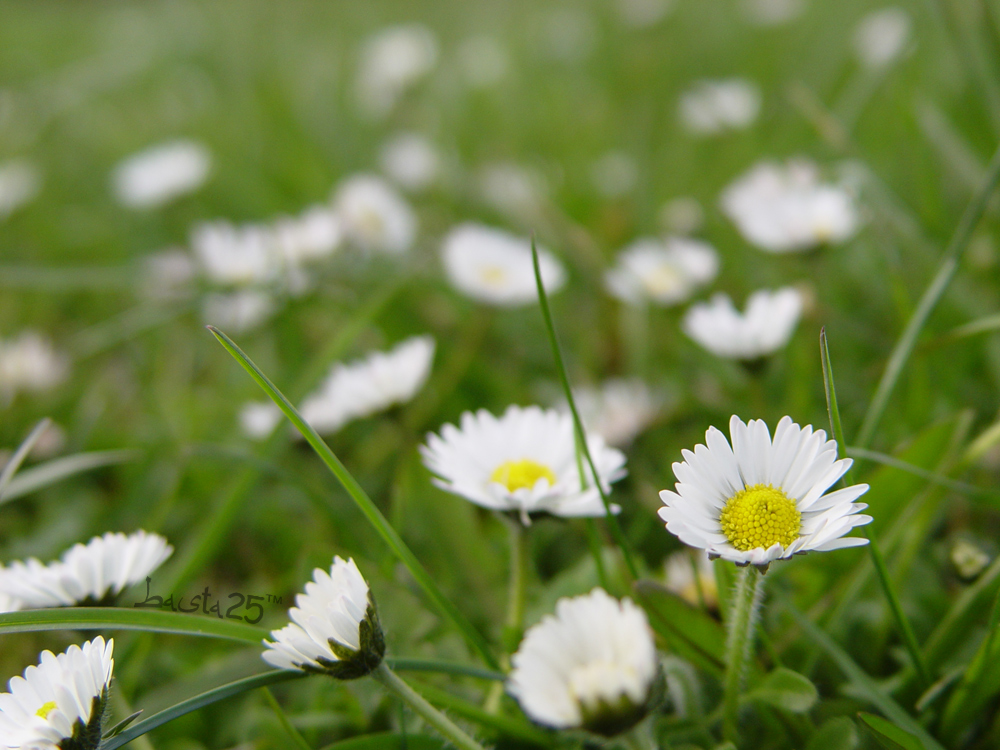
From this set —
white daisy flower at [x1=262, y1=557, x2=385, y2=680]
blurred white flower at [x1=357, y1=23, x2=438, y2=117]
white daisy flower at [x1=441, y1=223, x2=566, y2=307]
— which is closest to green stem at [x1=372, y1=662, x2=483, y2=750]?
white daisy flower at [x1=262, y1=557, x2=385, y2=680]

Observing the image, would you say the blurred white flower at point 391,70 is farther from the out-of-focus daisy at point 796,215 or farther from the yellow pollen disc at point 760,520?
the yellow pollen disc at point 760,520

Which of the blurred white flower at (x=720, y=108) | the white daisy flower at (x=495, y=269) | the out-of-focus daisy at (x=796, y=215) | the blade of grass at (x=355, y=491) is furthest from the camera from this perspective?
the blurred white flower at (x=720, y=108)

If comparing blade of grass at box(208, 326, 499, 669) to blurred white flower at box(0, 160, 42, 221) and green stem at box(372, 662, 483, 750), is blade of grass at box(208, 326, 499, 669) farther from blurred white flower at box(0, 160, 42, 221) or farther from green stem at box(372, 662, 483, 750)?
blurred white flower at box(0, 160, 42, 221)

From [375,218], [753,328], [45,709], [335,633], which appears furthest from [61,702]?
[375,218]

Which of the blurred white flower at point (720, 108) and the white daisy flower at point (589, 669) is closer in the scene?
the white daisy flower at point (589, 669)

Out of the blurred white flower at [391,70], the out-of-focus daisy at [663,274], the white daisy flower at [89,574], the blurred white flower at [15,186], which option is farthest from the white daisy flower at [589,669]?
the blurred white flower at [391,70]

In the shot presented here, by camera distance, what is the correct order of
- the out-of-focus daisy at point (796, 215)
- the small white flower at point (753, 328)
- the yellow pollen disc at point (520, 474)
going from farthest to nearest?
the out-of-focus daisy at point (796, 215), the small white flower at point (753, 328), the yellow pollen disc at point (520, 474)
